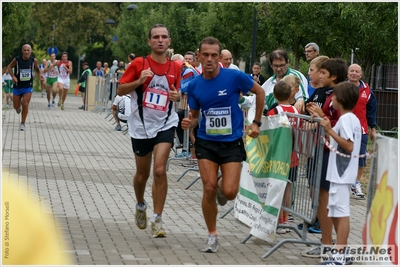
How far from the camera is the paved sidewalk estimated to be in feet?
22.7

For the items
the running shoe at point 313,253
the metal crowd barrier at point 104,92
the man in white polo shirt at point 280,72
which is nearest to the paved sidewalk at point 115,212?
the running shoe at point 313,253

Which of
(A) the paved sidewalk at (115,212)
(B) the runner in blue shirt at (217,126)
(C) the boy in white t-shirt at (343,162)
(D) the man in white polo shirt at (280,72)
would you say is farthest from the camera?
(D) the man in white polo shirt at (280,72)

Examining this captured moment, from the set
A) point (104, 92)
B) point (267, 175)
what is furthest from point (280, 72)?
point (104, 92)

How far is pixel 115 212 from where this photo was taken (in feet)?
30.3

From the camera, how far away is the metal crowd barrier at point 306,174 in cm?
681

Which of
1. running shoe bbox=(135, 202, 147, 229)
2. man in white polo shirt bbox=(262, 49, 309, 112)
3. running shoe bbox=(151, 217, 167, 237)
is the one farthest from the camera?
man in white polo shirt bbox=(262, 49, 309, 112)

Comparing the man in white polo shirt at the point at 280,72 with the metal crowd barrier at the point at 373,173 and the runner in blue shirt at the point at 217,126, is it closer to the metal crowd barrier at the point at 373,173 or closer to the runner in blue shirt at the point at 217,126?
the runner in blue shirt at the point at 217,126

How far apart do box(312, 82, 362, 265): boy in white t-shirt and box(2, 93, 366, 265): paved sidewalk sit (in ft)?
1.96

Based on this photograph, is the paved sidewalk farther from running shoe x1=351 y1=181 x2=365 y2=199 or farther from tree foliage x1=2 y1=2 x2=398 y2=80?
tree foliage x1=2 y1=2 x2=398 y2=80

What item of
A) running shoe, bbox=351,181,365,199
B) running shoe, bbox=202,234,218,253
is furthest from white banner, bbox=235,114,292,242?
running shoe, bbox=351,181,365,199

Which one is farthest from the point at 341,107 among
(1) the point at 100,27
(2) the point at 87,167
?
(1) the point at 100,27

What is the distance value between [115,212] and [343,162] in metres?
3.55

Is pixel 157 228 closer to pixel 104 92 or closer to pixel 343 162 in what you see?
pixel 343 162

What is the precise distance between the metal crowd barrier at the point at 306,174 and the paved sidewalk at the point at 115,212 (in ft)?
1.06
